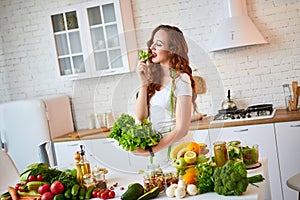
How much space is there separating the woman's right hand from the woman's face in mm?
62

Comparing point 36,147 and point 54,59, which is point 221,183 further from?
point 54,59

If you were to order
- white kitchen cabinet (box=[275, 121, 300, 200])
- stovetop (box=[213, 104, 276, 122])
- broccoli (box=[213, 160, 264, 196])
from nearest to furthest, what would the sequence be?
broccoli (box=[213, 160, 264, 196]), white kitchen cabinet (box=[275, 121, 300, 200]), stovetop (box=[213, 104, 276, 122])

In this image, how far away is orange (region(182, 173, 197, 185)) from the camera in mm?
2146

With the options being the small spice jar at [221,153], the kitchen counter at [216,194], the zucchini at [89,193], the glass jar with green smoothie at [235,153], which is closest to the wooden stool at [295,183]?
the kitchen counter at [216,194]

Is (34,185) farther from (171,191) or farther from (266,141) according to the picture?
(266,141)

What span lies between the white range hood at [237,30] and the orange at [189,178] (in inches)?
81.1

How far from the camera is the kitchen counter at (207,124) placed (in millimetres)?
2148

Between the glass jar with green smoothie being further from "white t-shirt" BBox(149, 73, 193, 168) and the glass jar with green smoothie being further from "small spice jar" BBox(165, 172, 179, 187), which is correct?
"white t-shirt" BBox(149, 73, 193, 168)

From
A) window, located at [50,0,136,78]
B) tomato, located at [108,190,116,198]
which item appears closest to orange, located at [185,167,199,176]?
tomato, located at [108,190,116,198]

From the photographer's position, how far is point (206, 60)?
86.4 inches

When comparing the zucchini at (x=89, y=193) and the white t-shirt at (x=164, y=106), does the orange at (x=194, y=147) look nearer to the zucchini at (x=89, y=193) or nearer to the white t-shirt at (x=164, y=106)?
the white t-shirt at (x=164, y=106)

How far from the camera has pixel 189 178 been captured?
2166 mm

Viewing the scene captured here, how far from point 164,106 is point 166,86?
10cm

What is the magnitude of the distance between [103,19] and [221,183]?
287 centimetres
